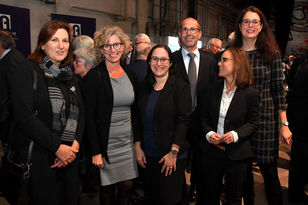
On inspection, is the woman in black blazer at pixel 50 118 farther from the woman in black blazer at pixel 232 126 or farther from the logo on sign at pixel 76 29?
the logo on sign at pixel 76 29

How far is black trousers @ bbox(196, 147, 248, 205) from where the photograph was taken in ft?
6.12

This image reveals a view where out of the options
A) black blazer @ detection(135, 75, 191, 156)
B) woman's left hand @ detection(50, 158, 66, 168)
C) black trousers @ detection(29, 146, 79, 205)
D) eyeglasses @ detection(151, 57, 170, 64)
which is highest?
eyeglasses @ detection(151, 57, 170, 64)

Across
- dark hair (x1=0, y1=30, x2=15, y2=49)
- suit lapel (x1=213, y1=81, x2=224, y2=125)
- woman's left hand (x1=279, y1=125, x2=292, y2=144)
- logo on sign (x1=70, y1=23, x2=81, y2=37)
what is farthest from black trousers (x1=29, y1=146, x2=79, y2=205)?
logo on sign (x1=70, y1=23, x2=81, y2=37)

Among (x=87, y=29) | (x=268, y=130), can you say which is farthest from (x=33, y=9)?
(x=268, y=130)

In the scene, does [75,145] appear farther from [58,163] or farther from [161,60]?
[161,60]

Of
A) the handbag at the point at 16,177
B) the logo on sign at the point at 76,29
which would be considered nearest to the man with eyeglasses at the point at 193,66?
the handbag at the point at 16,177

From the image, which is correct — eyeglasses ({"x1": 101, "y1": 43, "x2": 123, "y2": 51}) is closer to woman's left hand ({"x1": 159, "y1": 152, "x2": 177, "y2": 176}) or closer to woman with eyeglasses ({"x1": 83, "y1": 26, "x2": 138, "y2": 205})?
woman with eyeglasses ({"x1": 83, "y1": 26, "x2": 138, "y2": 205})

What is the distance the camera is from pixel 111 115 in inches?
73.7

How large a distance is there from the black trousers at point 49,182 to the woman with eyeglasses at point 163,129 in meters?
0.57

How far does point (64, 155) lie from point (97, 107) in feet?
1.43

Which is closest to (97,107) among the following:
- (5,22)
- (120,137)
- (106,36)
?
(120,137)

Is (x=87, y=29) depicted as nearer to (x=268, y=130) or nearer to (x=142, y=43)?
(x=142, y=43)

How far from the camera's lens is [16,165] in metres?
1.49

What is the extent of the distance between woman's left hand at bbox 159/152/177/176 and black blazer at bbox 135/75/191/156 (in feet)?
0.14
